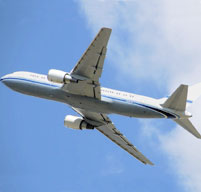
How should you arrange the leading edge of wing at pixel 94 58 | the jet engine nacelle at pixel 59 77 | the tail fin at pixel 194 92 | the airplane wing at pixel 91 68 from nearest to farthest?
1. the leading edge of wing at pixel 94 58
2. the airplane wing at pixel 91 68
3. the jet engine nacelle at pixel 59 77
4. the tail fin at pixel 194 92

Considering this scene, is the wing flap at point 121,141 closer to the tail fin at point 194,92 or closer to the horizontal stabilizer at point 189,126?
the tail fin at point 194,92

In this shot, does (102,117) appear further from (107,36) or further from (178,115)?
(107,36)

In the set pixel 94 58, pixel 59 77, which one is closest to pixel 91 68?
pixel 94 58

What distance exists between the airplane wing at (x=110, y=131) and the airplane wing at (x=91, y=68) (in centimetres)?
677

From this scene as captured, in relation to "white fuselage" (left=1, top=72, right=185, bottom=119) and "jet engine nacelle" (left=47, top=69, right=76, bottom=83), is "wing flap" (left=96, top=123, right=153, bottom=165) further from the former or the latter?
"jet engine nacelle" (left=47, top=69, right=76, bottom=83)

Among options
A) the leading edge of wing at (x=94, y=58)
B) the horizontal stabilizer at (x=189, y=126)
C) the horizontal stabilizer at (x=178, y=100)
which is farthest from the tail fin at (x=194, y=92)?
the leading edge of wing at (x=94, y=58)

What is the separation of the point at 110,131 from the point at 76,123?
4694mm

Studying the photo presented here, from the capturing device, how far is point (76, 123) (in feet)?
207

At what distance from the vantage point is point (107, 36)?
155 feet

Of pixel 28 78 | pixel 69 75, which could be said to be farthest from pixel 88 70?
pixel 28 78

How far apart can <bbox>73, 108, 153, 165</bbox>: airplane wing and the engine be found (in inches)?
19.6

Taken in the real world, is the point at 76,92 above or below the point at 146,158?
above

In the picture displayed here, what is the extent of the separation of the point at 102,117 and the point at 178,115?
38.0ft

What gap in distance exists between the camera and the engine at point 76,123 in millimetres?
63009
